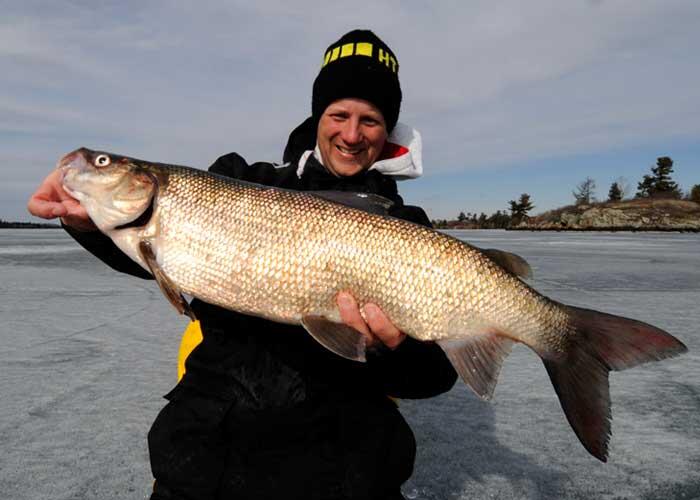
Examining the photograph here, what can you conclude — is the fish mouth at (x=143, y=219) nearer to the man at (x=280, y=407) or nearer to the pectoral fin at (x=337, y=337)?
the man at (x=280, y=407)

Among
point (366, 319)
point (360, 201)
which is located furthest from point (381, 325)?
point (360, 201)

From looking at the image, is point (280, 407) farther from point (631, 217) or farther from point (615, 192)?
point (615, 192)

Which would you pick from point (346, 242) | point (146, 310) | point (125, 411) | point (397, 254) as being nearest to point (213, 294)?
point (346, 242)

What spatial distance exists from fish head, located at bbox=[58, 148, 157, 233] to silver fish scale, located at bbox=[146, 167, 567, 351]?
0.19m

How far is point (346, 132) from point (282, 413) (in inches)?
68.2

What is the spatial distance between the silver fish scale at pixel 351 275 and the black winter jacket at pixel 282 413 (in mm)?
392

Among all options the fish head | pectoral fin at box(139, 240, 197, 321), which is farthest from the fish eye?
pectoral fin at box(139, 240, 197, 321)

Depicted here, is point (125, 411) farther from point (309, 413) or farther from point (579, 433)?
point (579, 433)

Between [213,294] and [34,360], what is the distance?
2.46 m

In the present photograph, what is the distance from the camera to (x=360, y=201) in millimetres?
2598

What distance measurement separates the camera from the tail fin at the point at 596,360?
2158 millimetres

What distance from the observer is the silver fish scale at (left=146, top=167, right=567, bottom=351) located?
239 cm

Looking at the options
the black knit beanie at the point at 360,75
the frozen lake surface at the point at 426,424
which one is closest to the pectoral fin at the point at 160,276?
the frozen lake surface at the point at 426,424

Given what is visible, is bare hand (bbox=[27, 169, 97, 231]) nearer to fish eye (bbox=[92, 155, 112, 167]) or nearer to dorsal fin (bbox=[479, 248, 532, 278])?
fish eye (bbox=[92, 155, 112, 167])
